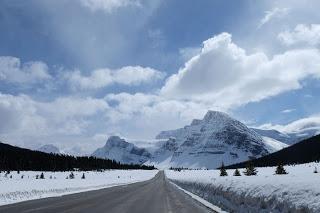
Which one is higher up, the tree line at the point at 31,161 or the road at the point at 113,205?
the tree line at the point at 31,161

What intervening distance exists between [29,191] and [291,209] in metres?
33.8

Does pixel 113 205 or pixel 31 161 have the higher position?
pixel 31 161

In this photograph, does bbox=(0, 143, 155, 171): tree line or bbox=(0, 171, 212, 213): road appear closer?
bbox=(0, 171, 212, 213): road

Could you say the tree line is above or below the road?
above

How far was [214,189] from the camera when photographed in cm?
2630

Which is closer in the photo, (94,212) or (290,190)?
(290,190)

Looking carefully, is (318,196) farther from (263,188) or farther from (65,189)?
(65,189)

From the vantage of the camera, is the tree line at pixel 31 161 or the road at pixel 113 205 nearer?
the road at pixel 113 205

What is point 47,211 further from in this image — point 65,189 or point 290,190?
point 65,189

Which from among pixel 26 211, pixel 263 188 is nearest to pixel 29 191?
pixel 26 211

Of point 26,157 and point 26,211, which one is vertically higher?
point 26,157

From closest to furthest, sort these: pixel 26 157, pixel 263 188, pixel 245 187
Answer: pixel 263 188
pixel 245 187
pixel 26 157

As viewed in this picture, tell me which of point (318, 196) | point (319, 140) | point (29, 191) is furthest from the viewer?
point (319, 140)

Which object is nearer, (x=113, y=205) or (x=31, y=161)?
(x=113, y=205)
